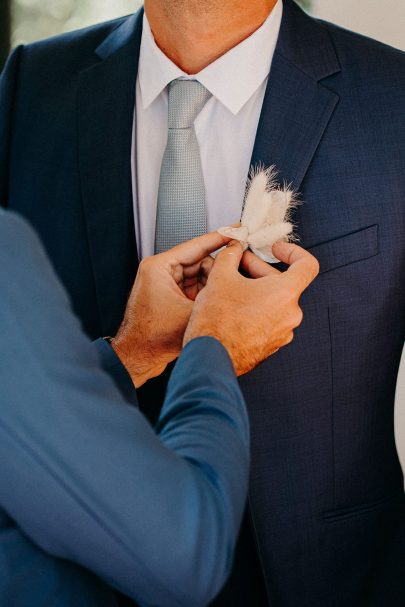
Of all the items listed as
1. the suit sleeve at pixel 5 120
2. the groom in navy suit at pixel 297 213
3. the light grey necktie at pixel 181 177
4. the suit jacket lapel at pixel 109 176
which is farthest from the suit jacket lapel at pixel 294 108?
the suit sleeve at pixel 5 120

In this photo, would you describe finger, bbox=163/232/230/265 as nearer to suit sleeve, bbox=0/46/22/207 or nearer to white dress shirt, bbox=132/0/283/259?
white dress shirt, bbox=132/0/283/259

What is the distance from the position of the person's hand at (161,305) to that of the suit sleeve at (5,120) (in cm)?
37

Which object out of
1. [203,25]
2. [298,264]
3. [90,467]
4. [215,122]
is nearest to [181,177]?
[215,122]

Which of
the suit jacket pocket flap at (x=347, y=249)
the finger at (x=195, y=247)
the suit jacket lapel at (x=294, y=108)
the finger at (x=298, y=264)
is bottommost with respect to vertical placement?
the suit jacket pocket flap at (x=347, y=249)

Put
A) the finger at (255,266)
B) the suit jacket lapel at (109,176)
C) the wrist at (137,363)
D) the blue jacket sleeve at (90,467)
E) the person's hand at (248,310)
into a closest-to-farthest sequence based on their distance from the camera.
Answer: the blue jacket sleeve at (90,467) → the person's hand at (248,310) → the finger at (255,266) → the wrist at (137,363) → the suit jacket lapel at (109,176)

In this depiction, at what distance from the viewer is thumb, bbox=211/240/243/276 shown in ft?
3.09

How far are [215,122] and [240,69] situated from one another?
0.31 feet

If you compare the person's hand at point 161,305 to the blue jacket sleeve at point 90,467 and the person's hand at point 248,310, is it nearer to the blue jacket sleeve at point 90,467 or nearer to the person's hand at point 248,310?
the person's hand at point 248,310

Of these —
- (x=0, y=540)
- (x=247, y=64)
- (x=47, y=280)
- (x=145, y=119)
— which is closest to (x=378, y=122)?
(x=247, y=64)

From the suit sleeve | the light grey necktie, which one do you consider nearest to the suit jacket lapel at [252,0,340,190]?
the light grey necktie

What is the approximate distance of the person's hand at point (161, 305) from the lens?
101 cm

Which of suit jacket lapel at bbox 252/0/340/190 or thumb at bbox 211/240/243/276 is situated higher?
suit jacket lapel at bbox 252/0/340/190

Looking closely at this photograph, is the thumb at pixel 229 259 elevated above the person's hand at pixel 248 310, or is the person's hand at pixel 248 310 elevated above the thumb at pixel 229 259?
the thumb at pixel 229 259

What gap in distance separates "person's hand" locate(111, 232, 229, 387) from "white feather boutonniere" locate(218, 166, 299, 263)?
0.11ft
